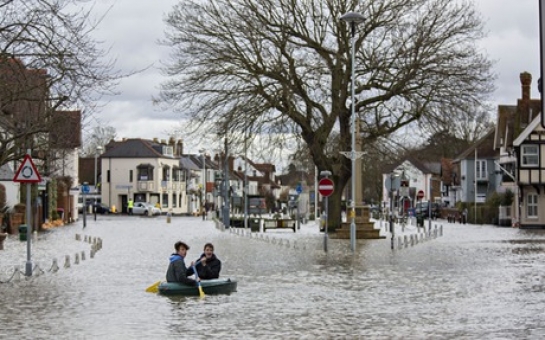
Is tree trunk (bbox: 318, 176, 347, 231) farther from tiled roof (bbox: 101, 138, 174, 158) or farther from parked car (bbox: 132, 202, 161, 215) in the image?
tiled roof (bbox: 101, 138, 174, 158)

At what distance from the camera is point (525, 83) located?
91000 millimetres

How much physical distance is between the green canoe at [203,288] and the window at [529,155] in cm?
6083

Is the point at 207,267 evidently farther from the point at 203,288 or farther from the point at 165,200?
the point at 165,200

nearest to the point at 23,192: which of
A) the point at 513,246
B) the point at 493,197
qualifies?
the point at 513,246

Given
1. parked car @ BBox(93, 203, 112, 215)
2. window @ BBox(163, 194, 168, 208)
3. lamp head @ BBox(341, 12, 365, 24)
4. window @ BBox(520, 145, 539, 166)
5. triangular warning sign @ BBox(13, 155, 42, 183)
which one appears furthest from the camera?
window @ BBox(163, 194, 168, 208)

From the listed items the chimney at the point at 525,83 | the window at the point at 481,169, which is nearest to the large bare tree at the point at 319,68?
the chimney at the point at 525,83

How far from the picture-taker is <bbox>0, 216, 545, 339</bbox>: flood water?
15664mm

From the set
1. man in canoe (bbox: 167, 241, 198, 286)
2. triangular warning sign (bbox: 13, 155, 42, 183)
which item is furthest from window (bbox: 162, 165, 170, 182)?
man in canoe (bbox: 167, 241, 198, 286)

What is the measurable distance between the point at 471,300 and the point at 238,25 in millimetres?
32585

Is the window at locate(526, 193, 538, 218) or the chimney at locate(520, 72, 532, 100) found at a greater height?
the chimney at locate(520, 72, 532, 100)

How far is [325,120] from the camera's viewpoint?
5153 centimetres

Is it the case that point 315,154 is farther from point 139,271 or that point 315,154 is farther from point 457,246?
point 139,271

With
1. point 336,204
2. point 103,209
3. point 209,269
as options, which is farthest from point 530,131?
point 103,209

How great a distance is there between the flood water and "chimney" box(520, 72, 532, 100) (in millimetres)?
57221
